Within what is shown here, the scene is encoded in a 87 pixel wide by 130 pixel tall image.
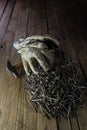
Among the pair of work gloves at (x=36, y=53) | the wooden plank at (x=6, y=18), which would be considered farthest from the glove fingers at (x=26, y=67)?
the wooden plank at (x=6, y=18)

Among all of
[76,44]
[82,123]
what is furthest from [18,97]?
[76,44]

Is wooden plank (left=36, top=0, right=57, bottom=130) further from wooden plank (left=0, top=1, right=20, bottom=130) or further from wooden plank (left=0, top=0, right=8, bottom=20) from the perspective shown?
wooden plank (left=0, top=0, right=8, bottom=20)

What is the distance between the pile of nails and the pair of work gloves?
0.04m

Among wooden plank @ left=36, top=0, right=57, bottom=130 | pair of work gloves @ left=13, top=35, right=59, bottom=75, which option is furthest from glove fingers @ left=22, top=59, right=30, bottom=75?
wooden plank @ left=36, top=0, right=57, bottom=130

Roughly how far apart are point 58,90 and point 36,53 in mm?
297

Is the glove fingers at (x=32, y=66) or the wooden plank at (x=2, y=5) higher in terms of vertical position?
the wooden plank at (x=2, y=5)

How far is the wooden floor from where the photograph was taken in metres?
1.09

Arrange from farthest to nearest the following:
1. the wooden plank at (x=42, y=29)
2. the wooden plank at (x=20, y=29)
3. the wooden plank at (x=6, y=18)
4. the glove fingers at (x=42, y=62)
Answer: the wooden plank at (x=6, y=18), the wooden plank at (x=20, y=29), the glove fingers at (x=42, y=62), the wooden plank at (x=42, y=29)

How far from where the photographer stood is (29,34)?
189 centimetres

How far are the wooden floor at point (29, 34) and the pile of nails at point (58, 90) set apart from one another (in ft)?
0.15

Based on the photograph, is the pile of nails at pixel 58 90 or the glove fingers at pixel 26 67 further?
the glove fingers at pixel 26 67

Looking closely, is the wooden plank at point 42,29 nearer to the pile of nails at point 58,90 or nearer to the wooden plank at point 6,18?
the pile of nails at point 58,90

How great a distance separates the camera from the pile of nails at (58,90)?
3.63 ft

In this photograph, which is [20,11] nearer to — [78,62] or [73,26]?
[73,26]
